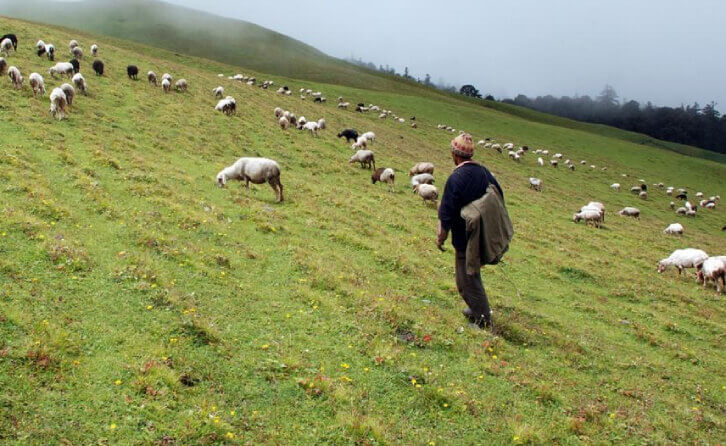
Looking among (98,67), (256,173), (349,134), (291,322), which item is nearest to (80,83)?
(98,67)

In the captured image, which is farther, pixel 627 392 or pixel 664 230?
pixel 664 230

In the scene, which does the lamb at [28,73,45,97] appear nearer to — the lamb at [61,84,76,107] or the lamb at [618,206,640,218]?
the lamb at [61,84,76,107]

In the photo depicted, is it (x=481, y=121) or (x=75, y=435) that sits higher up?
(x=481, y=121)

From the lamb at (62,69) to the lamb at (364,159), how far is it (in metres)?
19.0

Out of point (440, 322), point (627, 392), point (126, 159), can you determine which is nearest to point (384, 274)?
point (440, 322)

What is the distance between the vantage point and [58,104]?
76.4 ft

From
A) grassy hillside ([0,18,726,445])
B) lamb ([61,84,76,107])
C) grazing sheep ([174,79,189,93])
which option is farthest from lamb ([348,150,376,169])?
grazing sheep ([174,79,189,93])

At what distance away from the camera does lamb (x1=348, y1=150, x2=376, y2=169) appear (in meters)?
30.2

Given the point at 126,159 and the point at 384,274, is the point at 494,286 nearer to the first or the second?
the point at 384,274

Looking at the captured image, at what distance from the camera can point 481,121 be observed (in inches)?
3255

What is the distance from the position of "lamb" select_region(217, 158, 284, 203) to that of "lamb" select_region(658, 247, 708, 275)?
1762cm

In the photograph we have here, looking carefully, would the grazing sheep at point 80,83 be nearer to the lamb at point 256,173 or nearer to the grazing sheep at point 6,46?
the grazing sheep at point 6,46

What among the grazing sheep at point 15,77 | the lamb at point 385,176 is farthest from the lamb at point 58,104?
the lamb at point 385,176

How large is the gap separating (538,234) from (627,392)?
15.2 meters
